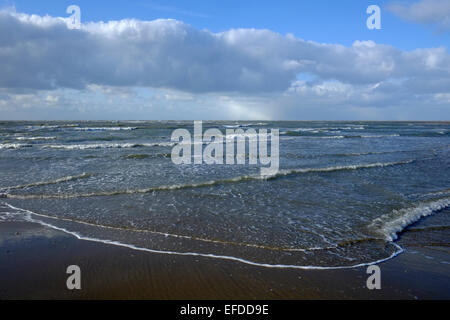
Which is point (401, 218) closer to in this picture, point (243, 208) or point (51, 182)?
point (243, 208)

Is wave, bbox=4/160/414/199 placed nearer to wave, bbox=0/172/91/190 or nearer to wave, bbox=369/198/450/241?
wave, bbox=0/172/91/190

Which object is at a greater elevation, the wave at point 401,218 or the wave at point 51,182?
the wave at point 51,182

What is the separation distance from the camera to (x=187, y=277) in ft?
16.0

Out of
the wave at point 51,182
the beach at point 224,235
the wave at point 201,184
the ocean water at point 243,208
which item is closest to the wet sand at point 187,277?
the beach at point 224,235

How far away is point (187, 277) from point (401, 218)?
610 cm

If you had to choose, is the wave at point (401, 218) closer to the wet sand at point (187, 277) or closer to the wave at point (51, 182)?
the wet sand at point (187, 277)

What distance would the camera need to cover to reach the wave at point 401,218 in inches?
275

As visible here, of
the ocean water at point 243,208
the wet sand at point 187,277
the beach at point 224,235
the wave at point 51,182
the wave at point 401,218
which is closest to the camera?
the wet sand at point 187,277

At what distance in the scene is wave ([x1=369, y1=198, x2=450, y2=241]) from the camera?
23.0 ft

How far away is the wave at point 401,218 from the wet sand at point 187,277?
88cm

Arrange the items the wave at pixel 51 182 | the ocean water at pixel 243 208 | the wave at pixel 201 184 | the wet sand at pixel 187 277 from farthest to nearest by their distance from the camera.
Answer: the wave at pixel 51 182 < the wave at pixel 201 184 < the ocean water at pixel 243 208 < the wet sand at pixel 187 277

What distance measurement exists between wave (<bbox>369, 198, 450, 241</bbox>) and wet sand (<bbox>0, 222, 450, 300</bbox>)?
88cm

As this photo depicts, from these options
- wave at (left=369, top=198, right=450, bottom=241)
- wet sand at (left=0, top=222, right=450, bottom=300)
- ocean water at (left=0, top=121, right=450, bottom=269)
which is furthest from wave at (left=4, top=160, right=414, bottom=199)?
wave at (left=369, top=198, right=450, bottom=241)
